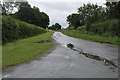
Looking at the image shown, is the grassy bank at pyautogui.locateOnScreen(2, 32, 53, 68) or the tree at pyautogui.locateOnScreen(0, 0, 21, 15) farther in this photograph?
the tree at pyautogui.locateOnScreen(0, 0, 21, 15)

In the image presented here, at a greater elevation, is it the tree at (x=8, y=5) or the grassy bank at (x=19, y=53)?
the tree at (x=8, y=5)

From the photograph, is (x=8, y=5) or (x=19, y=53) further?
(x=8, y=5)

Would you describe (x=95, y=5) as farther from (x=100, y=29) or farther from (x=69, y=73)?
(x=69, y=73)

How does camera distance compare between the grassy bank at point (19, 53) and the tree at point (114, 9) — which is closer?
the grassy bank at point (19, 53)

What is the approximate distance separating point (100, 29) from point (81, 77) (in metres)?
25.4

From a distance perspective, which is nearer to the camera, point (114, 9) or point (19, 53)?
point (19, 53)

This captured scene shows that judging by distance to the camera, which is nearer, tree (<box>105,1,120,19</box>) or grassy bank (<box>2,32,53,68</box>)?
grassy bank (<box>2,32,53,68</box>)

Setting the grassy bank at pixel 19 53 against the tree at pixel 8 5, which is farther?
the tree at pixel 8 5

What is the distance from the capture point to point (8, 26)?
16.2 metres

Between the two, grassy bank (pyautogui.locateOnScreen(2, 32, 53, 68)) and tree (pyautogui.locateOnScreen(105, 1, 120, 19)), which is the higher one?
tree (pyautogui.locateOnScreen(105, 1, 120, 19))

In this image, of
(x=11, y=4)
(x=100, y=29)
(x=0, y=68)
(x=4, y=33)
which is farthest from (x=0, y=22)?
(x=11, y=4)

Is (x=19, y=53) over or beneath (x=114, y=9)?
beneath

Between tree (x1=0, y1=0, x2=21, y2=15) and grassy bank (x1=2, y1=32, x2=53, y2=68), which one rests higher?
tree (x1=0, y1=0, x2=21, y2=15)

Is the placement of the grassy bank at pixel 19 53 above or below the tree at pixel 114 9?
below
